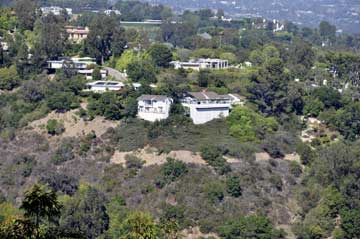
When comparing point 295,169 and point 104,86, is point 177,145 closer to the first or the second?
point 295,169

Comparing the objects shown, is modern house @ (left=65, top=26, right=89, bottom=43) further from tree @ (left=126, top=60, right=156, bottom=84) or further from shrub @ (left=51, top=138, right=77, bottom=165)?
shrub @ (left=51, top=138, right=77, bottom=165)

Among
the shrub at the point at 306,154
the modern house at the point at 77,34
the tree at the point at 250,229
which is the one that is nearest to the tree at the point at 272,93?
the shrub at the point at 306,154

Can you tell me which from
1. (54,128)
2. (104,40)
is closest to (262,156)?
(54,128)

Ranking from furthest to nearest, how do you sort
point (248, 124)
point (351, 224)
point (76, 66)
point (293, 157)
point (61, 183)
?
point (76, 66) < point (248, 124) < point (293, 157) < point (61, 183) < point (351, 224)

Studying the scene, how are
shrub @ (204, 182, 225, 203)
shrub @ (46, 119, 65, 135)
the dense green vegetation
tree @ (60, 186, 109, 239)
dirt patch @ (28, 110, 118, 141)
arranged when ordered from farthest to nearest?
shrub @ (46, 119, 65, 135) < dirt patch @ (28, 110, 118, 141) < shrub @ (204, 182, 225, 203) < the dense green vegetation < tree @ (60, 186, 109, 239)

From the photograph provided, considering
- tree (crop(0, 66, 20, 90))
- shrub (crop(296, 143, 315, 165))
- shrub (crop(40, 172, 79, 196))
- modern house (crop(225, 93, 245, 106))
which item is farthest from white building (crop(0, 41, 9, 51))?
shrub (crop(296, 143, 315, 165))

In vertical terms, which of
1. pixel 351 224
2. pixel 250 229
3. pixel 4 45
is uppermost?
pixel 4 45
